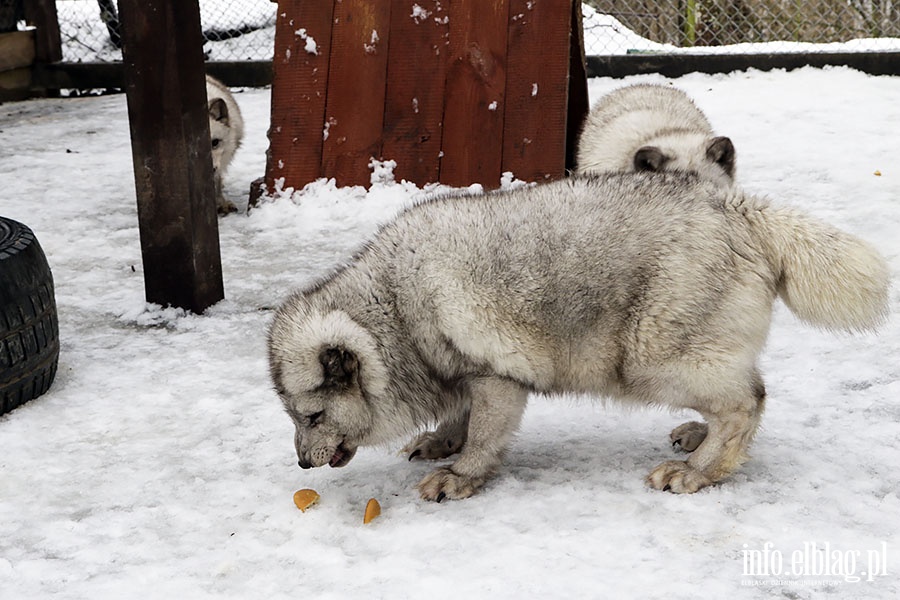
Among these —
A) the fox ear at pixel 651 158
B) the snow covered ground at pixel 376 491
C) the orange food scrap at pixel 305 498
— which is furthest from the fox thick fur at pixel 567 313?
the fox ear at pixel 651 158

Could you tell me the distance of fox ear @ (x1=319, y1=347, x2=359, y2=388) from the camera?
3.50m

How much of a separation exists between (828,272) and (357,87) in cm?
437

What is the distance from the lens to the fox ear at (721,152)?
18.5 feet

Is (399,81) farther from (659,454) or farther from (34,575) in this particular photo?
(34,575)

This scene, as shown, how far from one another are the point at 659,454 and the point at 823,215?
328 centimetres

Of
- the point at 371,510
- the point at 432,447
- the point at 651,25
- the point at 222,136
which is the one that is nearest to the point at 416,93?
the point at 222,136

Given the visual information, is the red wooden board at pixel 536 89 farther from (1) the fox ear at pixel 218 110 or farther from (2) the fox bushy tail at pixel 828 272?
(2) the fox bushy tail at pixel 828 272

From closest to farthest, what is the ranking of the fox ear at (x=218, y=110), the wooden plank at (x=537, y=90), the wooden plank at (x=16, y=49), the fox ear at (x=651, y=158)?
the fox ear at (x=651, y=158)
the wooden plank at (x=537, y=90)
the fox ear at (x=218, y=110)
the wooden plank at (x=16, y=49)

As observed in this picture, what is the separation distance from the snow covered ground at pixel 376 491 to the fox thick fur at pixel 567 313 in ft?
0.74

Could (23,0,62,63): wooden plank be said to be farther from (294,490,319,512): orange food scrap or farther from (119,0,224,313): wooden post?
(294,490,319,512): orange food scrap

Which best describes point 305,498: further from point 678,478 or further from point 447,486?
point 678,478

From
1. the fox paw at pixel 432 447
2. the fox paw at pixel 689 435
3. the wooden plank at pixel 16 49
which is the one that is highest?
the wooden plank at pixel 16 49

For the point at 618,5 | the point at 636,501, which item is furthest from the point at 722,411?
the point at 618,5

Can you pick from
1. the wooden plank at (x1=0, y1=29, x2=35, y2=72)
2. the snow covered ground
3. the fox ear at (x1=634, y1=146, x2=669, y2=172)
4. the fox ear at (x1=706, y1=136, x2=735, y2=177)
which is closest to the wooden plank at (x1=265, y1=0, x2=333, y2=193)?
the snow covered ground
